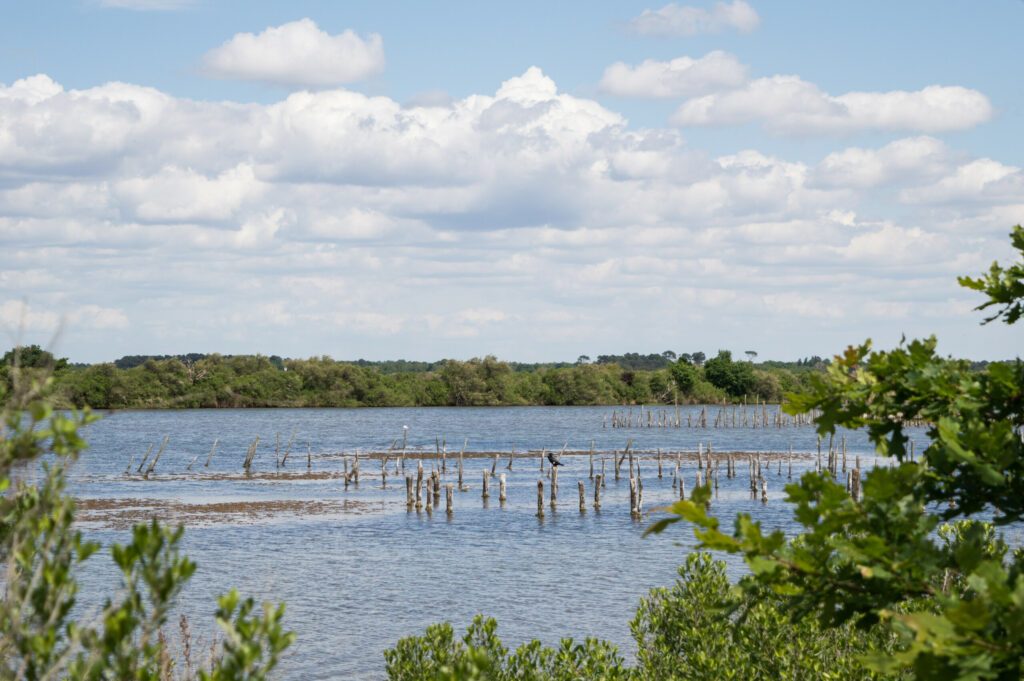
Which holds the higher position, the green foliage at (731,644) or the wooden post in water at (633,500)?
the green foliage at (731,644)

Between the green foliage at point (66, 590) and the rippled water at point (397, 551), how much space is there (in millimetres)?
283

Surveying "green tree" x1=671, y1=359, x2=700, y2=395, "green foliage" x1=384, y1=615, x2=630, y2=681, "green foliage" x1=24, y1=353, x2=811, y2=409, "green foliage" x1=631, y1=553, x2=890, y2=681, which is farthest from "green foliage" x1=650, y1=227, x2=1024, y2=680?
"green tree" x1=671, y1=359, x2=700, y2=395

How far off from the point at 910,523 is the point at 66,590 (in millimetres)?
2862

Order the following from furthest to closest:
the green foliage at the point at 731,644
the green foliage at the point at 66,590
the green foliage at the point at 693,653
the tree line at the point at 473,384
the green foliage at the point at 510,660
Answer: the tree line at the point at 473,384 < the green foliage at the point at 731,644 < the green foliage at the point at 693,653 < the green foliage at the point at 510,660 < the green foliage at the point at 66,590

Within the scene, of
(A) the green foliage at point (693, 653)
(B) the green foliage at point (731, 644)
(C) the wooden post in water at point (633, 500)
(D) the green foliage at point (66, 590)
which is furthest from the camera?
(C) the wooden post in water at point (633, 500)

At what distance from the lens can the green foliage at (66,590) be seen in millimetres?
3756

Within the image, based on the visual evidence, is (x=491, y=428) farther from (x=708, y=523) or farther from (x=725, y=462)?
(x=708, y=523)

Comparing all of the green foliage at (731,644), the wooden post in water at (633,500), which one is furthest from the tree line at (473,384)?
the green foliage at (731,644)

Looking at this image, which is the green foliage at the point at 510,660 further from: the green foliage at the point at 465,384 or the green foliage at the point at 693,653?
the green foliage at the point at 465,384

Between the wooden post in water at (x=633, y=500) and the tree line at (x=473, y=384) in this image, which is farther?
the tree line at (x=473, y=384)

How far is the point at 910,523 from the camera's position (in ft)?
12.2

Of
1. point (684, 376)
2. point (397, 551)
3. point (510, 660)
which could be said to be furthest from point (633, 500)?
point (684, 376)

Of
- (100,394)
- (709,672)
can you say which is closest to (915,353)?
(709,672)

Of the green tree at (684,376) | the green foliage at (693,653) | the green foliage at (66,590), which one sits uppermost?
the green tree at (684,376)
